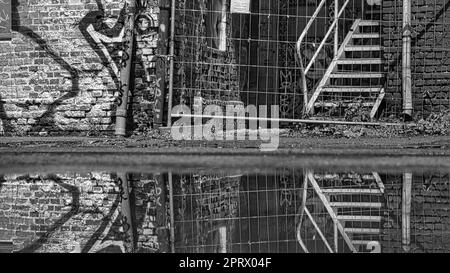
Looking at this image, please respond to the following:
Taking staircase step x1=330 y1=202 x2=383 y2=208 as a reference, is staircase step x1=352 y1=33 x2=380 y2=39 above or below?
above

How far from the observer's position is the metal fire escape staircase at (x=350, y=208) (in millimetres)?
3967

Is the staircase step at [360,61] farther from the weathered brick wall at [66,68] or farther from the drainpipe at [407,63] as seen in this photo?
the weathered brick wall at [66,68]

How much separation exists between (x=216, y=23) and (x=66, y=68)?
295cm

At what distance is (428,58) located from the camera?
38.0ft

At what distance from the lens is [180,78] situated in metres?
11.4

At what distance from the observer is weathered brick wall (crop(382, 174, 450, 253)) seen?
387 cm

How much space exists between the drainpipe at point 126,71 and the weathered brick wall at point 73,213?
409 centimetres

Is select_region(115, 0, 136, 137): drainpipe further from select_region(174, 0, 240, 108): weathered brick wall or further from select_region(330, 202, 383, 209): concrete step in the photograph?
select_region(330, 202, 383, 209): concrete step

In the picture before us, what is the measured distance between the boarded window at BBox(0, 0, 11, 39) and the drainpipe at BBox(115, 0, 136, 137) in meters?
2.09

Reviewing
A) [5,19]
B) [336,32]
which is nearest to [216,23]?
[336,32]

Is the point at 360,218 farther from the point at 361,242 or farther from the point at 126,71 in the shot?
the point at 126,71

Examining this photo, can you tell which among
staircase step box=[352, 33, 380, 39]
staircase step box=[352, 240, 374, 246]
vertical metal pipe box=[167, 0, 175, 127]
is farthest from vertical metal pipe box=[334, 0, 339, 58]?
staircase step box=[352, 240, 374, 246]

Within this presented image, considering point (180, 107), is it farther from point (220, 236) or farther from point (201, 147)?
point (220, 236)

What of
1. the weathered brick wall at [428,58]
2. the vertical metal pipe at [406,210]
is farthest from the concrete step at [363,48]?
the vertical metal pipe at [406,210]
